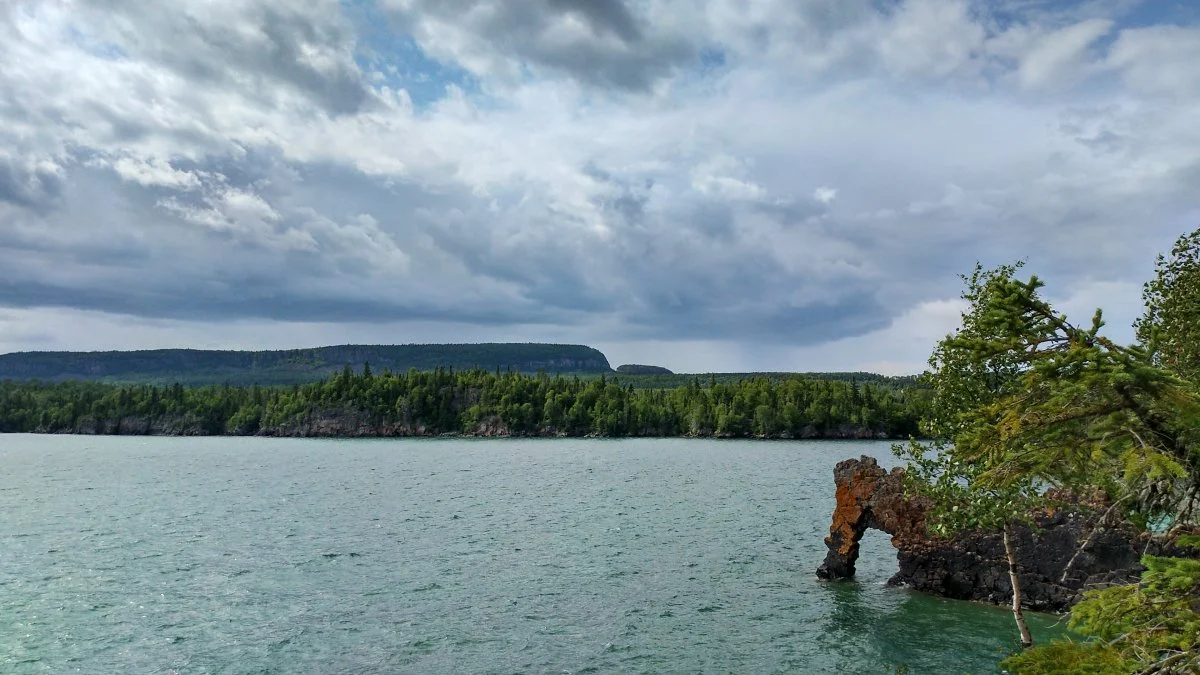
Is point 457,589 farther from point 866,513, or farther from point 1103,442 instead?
point 1103,442

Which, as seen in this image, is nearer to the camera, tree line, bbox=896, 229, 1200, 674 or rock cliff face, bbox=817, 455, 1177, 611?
tree line, bbox=896, 229, 1200, 674

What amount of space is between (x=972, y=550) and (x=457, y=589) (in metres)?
27.4

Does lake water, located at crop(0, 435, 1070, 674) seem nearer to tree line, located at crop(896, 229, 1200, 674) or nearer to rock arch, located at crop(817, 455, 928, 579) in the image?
rock arch, located at crop(817, 455, 928, 579)

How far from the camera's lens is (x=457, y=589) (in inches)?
1598

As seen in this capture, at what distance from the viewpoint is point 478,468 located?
12231 cm

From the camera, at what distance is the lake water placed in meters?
29.9

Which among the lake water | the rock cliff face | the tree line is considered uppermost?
the tree line

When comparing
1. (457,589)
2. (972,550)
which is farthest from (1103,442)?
(457,589)

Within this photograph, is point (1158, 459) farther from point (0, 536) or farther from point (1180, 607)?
point (0, 536)

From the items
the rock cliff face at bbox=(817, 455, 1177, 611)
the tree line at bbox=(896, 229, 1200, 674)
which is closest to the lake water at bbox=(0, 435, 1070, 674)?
the rock cliff face at bbox=(817, 455, 1177, 611)

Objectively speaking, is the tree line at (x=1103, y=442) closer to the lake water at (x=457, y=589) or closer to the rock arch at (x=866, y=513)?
the lake water at (x=457, y=589)

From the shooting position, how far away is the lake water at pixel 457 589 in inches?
1179

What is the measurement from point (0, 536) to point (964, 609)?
6793 cm

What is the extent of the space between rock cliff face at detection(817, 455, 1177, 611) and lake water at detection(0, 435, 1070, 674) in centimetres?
176
